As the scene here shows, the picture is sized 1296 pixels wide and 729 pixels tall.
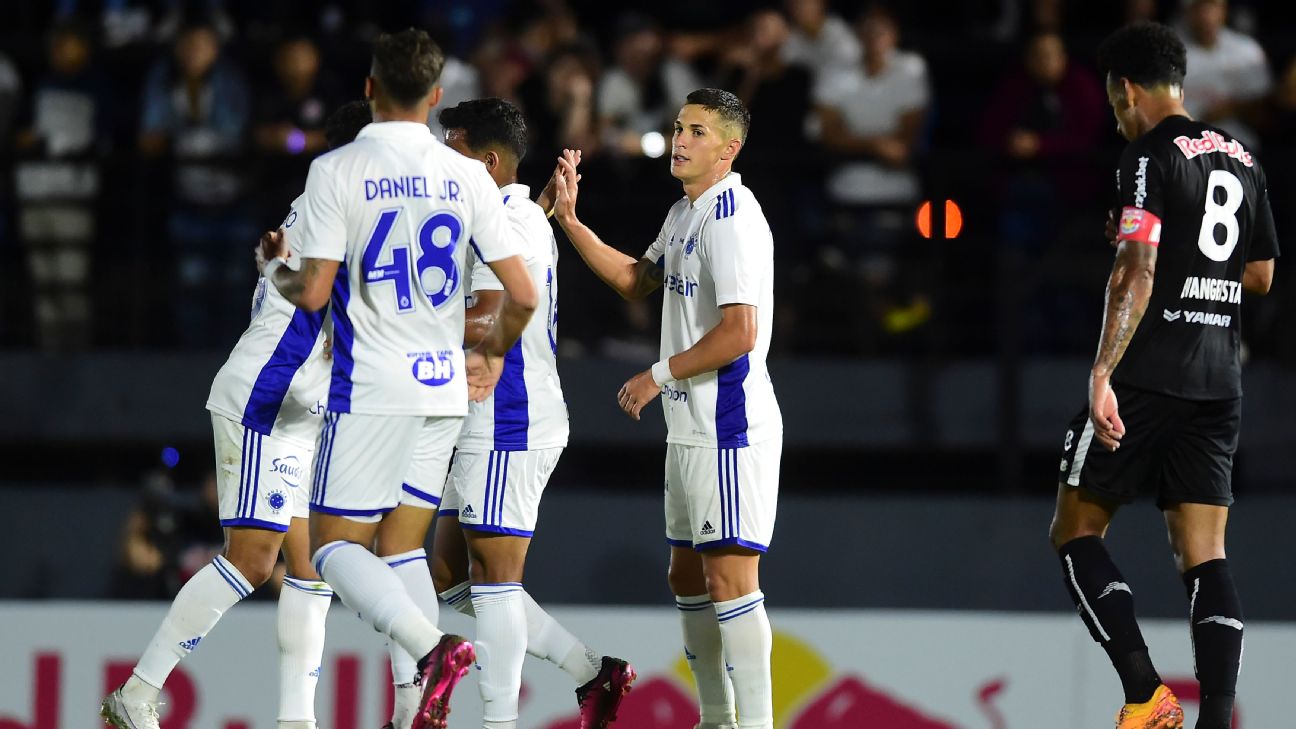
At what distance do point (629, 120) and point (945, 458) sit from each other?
252 cm

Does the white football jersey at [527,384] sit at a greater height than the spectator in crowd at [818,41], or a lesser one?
lesser

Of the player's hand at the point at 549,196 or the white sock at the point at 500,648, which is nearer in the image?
the white sock at the point at 500,648

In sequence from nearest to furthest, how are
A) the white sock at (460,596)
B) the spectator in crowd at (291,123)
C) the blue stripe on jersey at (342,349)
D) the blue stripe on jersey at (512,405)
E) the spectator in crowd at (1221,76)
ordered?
the blue stripe on jersey at (342,349) < the blue stripe on jersey at (512,405) < the white sock at (460,596) < the spectator in crowd at (1221,76) < the spectator in crowd at (291,123)

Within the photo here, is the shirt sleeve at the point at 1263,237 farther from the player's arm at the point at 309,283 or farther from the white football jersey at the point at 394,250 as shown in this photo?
the player's arm at the point at 309,283

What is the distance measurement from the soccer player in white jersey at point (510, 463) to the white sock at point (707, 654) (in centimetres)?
23

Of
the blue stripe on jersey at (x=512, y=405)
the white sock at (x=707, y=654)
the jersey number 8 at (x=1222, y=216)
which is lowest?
the white sock at (x=707, y=654)

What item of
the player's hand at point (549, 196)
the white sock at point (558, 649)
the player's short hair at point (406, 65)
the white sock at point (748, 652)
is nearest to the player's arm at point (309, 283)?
the player's short hair at point (406, 65)

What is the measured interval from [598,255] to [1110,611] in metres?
1.88

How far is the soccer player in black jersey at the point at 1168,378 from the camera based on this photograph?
4.93 m

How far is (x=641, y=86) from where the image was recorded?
30.5 feet

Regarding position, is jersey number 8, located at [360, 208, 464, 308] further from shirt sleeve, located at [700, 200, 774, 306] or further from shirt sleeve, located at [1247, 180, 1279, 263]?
shirt sleeve, located at [1247, 180, 1279, 263]

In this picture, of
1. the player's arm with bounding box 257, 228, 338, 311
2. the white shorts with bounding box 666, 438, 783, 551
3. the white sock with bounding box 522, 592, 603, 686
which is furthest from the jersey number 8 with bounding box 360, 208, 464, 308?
the white sock with bounding box 522, 592, 603, 686

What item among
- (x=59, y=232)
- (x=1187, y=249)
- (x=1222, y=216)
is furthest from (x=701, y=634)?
(x=59, y=232)

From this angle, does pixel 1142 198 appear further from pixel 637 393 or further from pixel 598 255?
pixel 598 255
